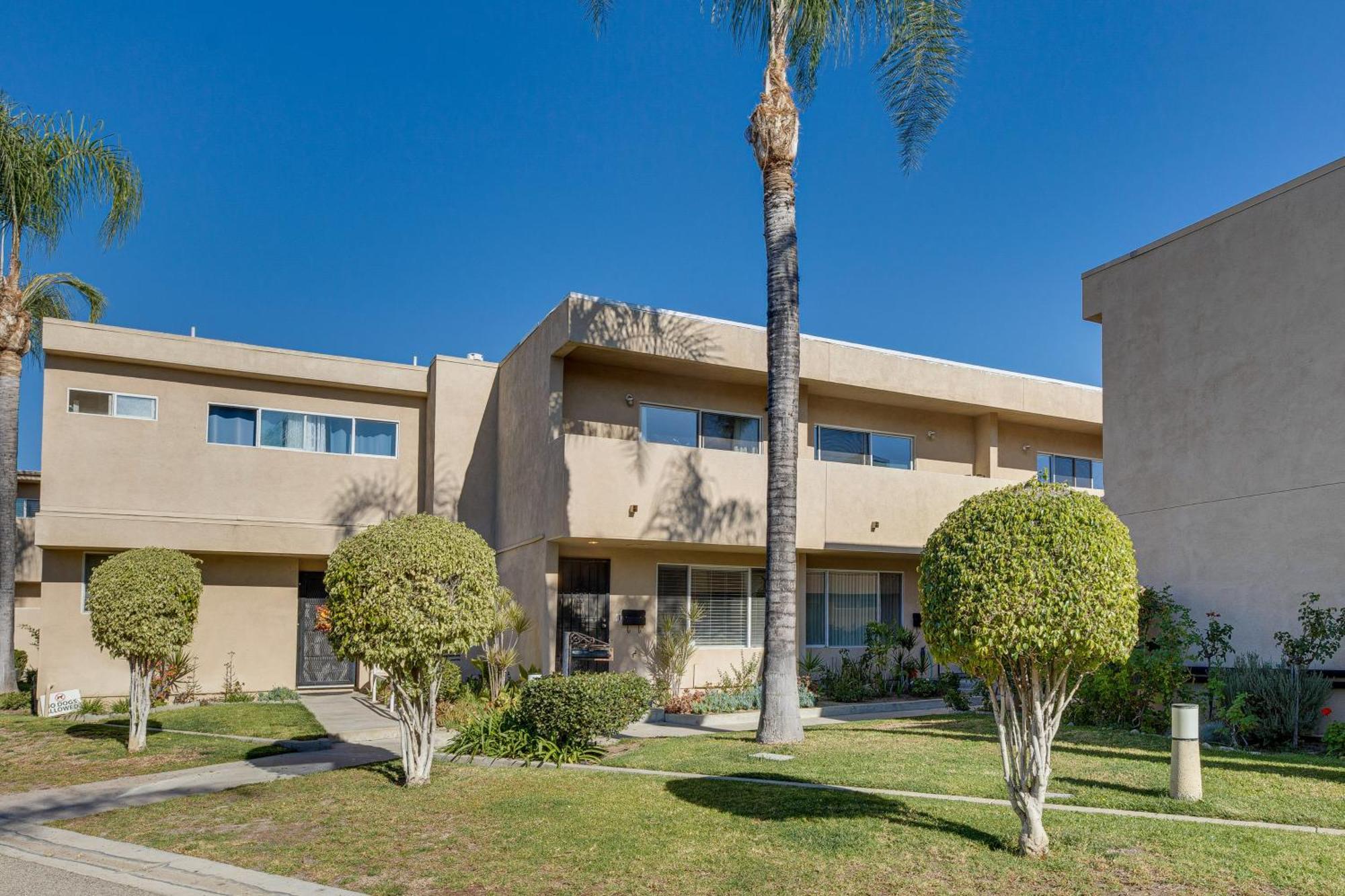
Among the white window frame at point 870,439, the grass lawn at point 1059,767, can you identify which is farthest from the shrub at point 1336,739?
the white window frame at point 870,439

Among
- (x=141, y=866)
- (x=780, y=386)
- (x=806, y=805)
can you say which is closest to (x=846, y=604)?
(x=780, y=386)

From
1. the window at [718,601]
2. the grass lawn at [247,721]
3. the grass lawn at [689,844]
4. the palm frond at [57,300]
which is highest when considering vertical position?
the palm frond at [57,300]

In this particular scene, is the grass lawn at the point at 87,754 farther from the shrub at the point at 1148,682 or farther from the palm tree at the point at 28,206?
the shrub at the point at 1148,682

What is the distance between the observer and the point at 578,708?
39.0 feet

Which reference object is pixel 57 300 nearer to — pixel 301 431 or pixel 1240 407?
pixel 301 431

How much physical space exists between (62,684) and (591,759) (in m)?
13.0

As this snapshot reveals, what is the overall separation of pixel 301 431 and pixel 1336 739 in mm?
18791

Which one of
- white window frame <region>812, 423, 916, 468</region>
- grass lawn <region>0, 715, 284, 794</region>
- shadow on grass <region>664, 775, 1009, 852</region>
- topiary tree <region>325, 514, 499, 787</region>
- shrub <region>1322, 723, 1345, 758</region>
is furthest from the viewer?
white window frame <region>812, 423, 916, 468</region>

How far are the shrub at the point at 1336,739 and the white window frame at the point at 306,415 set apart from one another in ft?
57.9

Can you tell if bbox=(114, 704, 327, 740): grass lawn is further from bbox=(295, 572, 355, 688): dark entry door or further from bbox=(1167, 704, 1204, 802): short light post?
bbox=(1167, 704, 1204, 802): short light post

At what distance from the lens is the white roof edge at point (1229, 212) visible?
13102 mm

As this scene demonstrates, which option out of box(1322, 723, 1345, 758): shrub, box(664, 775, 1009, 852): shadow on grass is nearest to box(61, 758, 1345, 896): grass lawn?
box(664, 775, 1009, 852): shadow on grass

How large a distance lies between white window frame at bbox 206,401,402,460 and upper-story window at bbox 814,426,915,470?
30.6 ft

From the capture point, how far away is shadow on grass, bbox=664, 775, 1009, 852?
762 cm
